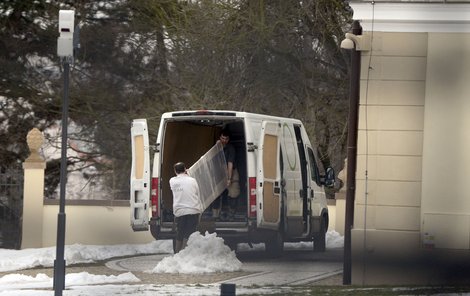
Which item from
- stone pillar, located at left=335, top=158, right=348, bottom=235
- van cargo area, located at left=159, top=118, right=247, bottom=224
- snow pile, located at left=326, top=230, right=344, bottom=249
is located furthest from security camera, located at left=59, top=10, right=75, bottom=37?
stone pillar, located at left=335, top=158, right=348, bottom=235

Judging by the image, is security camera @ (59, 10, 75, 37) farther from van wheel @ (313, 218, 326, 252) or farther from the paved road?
van wheel @ (313, 218, 326, 252)

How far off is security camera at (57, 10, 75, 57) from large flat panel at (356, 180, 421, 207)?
284 cm

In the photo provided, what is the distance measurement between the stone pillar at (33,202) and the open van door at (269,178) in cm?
455

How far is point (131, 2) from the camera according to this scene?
2250cm

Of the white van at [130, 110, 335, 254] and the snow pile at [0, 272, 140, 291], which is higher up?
the white van at [130, 110, 335, 254]

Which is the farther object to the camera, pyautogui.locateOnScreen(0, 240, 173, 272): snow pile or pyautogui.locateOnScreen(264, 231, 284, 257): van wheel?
pyautogui.locateOnScreen(0, 240, 173, 272): snow pile

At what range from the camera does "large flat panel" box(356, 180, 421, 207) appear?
10.3m

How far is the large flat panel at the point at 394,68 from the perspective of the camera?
28.4 ft

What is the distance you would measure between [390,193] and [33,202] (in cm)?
835

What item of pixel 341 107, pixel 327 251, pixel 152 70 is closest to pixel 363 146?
pixel 327 251

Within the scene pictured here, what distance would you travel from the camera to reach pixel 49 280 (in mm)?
12336

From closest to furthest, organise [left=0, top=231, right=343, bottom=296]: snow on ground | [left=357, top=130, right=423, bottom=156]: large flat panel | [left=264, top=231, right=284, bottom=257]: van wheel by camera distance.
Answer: [left=357, top=130, right=423, bottom=156]: large flat panel → [left=0, top=231, right=343, bottom=296]: snow on ground → [left=264, top=231, right=284, bottom=257]: van wheel

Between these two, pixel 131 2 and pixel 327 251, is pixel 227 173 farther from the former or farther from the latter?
pixel 131 2

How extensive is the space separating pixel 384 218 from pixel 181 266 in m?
3.17
